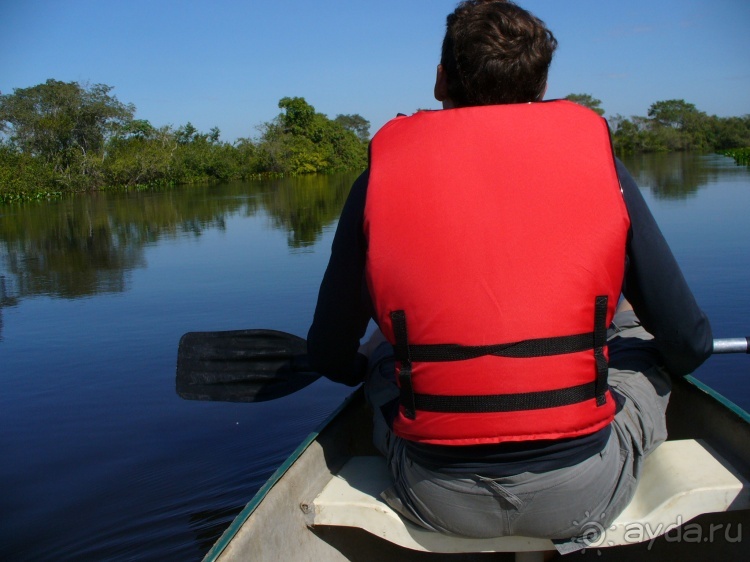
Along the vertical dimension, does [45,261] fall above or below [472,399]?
below

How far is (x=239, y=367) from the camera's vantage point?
2.69 m

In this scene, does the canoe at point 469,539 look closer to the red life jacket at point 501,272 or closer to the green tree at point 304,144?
the red life jacket at point 501,272

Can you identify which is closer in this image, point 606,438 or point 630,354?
point 606,438

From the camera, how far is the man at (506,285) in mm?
1563

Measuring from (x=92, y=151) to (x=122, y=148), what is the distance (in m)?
3.00

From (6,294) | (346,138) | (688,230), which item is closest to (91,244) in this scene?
(6,294)

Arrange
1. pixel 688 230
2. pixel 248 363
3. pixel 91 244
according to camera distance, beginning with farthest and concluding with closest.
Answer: pixel 91 244 → pixel 688 230 → pixel 248 363

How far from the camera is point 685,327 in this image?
5.74 ft

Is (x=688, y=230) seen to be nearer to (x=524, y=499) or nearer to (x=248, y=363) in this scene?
(x=248, y=363)

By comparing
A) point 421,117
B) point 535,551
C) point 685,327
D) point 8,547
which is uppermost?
point 421,117

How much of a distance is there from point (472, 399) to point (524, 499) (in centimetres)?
23

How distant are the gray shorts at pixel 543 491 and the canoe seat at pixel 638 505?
50mm

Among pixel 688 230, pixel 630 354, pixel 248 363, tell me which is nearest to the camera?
pixel 630 354

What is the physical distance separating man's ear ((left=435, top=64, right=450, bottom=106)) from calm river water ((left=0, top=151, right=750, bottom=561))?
2155 mm
